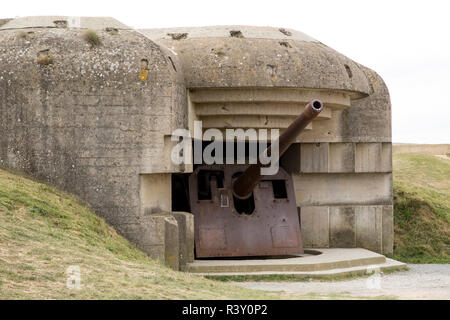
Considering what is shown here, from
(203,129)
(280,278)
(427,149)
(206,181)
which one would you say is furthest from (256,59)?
(427,149)

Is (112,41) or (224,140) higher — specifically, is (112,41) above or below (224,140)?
above

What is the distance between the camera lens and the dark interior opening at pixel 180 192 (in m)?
15.0

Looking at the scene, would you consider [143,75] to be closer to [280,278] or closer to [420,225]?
[280,278]

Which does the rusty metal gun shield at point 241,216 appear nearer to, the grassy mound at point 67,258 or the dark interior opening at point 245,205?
the dark interior opening at point 245,205

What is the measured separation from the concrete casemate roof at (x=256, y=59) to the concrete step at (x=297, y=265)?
2.66 meters

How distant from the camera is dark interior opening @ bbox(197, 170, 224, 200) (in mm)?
15055

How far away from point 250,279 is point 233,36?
4191 millimetres

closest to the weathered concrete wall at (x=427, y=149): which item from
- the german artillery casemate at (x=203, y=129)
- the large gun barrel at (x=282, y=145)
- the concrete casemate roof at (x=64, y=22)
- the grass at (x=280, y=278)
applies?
the german artillery casemate at (x=203, y=129)

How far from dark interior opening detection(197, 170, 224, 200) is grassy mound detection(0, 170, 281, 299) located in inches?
124

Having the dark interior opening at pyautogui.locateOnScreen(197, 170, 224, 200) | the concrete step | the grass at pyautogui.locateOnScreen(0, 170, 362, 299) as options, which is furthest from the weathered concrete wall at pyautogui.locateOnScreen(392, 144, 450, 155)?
the grass at pyautogui.locateOnScreen(0, 170, 362, 299)

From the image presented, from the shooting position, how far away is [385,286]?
11.6 m
